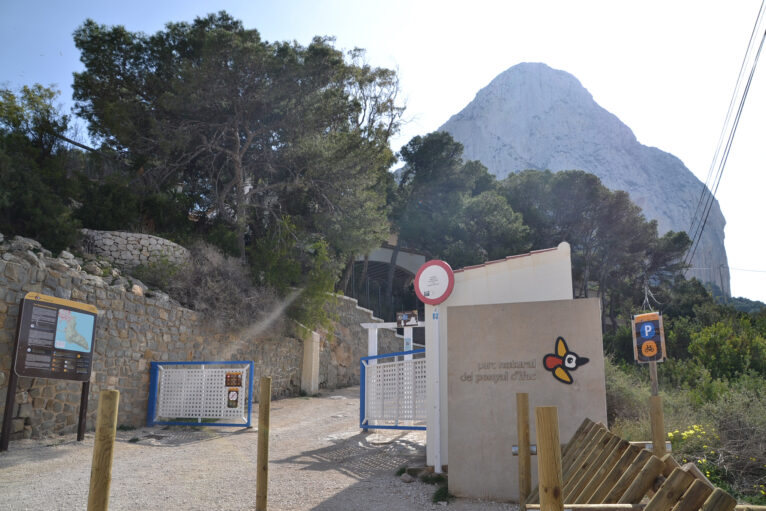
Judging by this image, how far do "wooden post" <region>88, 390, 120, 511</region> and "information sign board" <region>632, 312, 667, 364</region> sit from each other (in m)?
9.49

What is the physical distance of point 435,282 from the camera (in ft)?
21.5

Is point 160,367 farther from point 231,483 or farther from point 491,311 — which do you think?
point 491,311

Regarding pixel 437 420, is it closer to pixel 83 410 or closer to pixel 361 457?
pixel 361 457

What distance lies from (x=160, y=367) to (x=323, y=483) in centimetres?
618

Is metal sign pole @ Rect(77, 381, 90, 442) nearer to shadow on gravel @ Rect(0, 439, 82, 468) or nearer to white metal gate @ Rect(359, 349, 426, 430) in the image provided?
shadow on gravel @ Rect(0, 439, 82, 468)

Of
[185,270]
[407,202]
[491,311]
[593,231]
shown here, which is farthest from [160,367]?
[593,231]

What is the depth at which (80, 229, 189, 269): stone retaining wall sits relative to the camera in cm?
1326

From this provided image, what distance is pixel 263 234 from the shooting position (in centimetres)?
1834

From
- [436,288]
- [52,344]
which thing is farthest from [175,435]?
[436,288]

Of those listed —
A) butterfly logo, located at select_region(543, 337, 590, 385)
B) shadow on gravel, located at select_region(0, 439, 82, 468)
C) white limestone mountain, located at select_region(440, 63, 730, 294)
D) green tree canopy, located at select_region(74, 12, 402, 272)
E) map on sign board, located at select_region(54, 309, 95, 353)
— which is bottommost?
shadow on gravel, located at select_region(0, 439, 82, 468)

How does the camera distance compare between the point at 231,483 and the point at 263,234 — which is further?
the point at 263,234

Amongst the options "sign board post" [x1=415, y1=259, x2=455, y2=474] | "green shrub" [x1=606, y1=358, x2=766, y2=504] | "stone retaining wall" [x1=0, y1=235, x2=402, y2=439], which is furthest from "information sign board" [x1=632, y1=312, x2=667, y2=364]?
"stone retaining wall" [x1=0, y1=235, x2=402, y2=439]

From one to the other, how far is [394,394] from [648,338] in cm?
561

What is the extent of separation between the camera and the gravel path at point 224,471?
5273 millimetres
